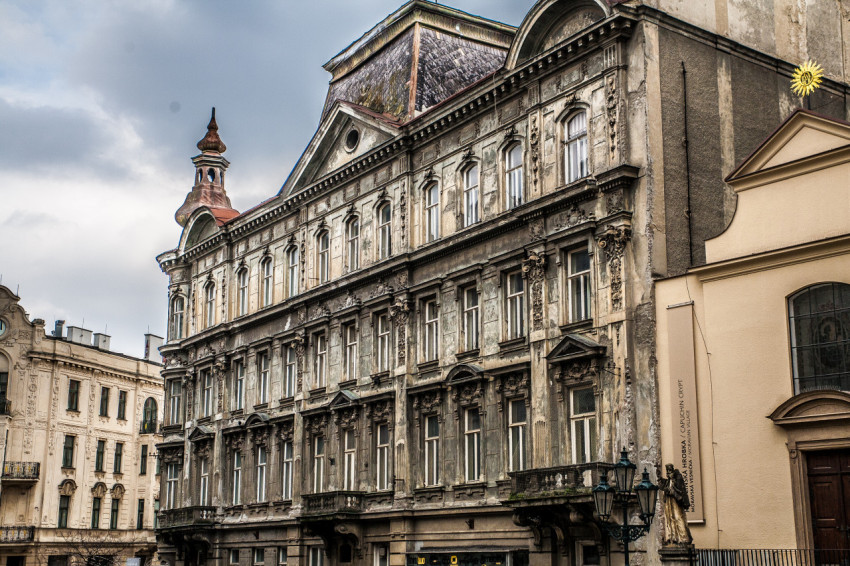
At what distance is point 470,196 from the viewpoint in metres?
36.2

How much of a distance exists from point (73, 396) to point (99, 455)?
437 centimetres

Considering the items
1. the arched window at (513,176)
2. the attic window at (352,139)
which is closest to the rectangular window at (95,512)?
the attic window at (352,139)

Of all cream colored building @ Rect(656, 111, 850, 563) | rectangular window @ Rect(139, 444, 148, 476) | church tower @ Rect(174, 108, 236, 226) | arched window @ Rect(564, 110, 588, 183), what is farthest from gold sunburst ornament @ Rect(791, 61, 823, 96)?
rectangular window @ Rect(139, 444, 148, 476)

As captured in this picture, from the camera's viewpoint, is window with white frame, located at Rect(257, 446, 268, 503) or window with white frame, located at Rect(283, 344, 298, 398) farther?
window with white frame, located at Rect(257, 446, 268, 503)

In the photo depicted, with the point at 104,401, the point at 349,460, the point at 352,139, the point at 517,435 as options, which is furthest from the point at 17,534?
the point at 517,435

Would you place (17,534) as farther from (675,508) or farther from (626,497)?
(626,497)

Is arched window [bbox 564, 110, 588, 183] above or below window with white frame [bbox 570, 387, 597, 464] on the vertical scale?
above

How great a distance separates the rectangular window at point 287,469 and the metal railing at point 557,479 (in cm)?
1476

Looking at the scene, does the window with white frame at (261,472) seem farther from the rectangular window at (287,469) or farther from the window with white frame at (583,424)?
the window with white frame at (583,424)

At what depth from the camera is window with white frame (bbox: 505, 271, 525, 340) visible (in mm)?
33125

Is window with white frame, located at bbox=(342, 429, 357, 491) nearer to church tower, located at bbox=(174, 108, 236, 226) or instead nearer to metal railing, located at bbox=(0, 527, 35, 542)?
church tower, located at bbox=(174, 108, 236, 226)

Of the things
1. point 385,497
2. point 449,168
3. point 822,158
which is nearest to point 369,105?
point 449,168

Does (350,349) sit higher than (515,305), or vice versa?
(350,349)

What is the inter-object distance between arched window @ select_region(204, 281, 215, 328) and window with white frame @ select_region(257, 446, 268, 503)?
8063 mm
